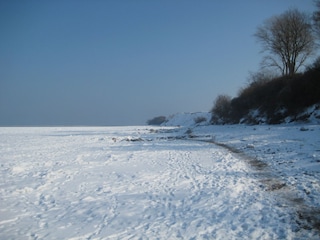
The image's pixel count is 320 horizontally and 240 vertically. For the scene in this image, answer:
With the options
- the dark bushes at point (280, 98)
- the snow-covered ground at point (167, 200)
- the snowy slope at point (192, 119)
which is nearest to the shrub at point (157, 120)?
the snowy slope at point (192, 119)

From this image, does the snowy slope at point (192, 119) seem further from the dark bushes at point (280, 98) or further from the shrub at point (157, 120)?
the dark bushes at point (280, 98)

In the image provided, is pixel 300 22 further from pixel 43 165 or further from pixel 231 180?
pixel 43 165

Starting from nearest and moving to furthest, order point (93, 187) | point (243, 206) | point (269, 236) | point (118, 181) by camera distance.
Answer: point (269, 236) → point (243, 206) → point (93, 187) → point (118, 181)

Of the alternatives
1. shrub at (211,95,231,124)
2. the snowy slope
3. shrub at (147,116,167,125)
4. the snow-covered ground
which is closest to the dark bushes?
shrub at (211,95,231,124)

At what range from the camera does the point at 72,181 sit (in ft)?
33.4

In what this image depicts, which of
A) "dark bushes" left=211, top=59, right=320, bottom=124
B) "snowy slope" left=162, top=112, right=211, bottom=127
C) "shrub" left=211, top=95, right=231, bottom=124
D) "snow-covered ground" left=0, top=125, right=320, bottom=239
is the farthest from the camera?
"snowy slope" left=162, top=112, right=211, bottom=127

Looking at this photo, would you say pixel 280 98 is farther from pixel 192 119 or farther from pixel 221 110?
pixel 192 119

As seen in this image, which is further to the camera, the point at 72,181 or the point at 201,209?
the point at 72,181

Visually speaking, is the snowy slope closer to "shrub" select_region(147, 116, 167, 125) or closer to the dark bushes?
"shrub" select_region(147, 116, 167, 125)

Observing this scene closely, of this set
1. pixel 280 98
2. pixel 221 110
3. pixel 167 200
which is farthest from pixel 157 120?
pixel 167 200

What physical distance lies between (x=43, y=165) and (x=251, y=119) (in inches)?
1241

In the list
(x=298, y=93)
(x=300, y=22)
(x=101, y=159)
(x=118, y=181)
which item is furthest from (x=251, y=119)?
(x=118, y=181)

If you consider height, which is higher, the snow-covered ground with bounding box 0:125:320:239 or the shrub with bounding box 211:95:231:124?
the shrub with bounding box 211:95:231:124

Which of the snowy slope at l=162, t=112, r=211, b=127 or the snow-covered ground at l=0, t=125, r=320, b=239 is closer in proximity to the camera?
the snow-covered ground at l=0, t=125, r=320, b=239
